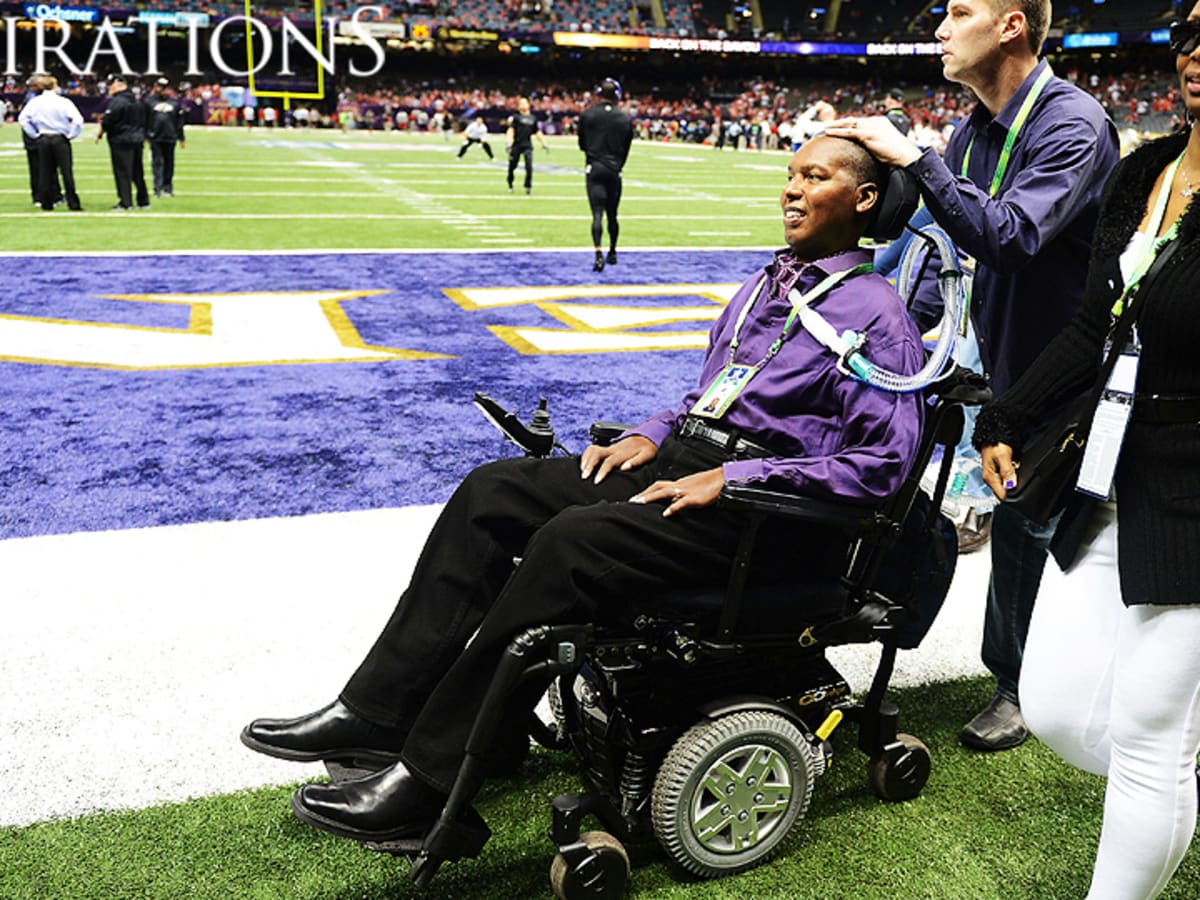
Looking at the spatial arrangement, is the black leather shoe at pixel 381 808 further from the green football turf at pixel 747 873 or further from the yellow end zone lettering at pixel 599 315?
the yellow end zone lettering at pixel 599 315

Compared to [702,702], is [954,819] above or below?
below

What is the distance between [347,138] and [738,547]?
136ft

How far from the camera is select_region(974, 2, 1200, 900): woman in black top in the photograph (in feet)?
5.82

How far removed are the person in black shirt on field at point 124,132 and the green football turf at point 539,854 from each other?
13.4 meters

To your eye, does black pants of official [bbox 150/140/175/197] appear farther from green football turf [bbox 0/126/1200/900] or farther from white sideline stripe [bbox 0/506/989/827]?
green football turf [bbox 0/126/1200/900]

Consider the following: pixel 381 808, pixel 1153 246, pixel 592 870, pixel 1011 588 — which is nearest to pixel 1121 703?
pixel 1153 246

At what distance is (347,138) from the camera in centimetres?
4066

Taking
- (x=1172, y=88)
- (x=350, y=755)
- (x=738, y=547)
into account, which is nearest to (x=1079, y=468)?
(x=738, y=547)

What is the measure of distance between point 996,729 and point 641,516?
4.50ft

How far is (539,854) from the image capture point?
2400 mm

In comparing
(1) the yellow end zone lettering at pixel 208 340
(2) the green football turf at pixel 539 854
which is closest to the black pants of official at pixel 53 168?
(1) the yellow end zone lettering at pixel 208 340

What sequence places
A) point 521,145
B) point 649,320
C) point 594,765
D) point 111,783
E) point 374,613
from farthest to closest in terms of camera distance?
point 521,145, point 649,320, point 374,613, point 111,783, point 594,765

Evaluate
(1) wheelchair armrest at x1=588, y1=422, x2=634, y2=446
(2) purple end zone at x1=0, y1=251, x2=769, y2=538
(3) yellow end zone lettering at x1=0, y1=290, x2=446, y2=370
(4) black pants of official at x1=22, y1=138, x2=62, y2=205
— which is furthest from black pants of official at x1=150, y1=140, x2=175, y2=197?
(1) wheelchair armrest at x1=588, y1=422, x2=634, y2=446

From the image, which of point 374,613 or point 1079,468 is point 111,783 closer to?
point 374,613
